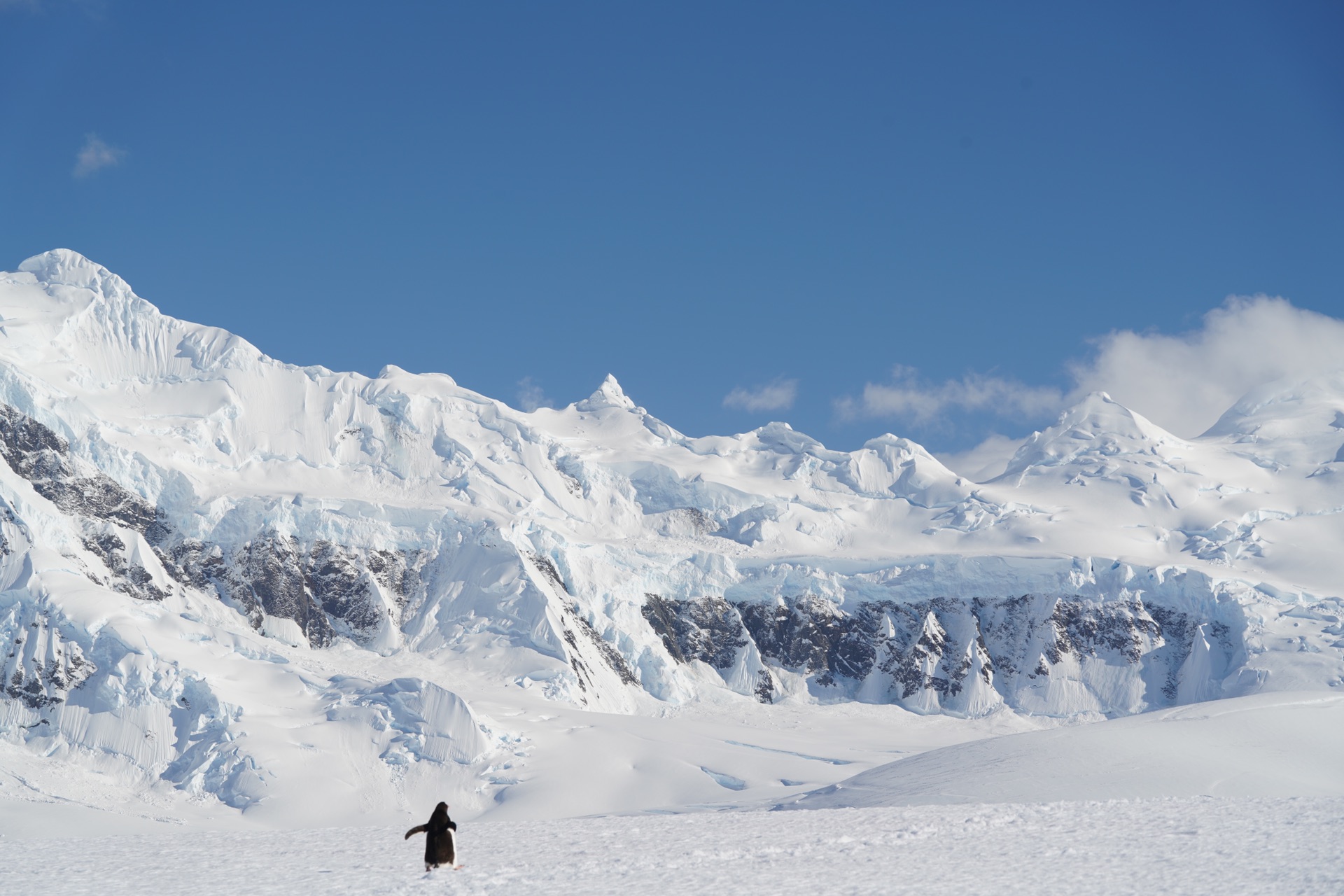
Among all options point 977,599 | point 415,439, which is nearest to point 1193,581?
point 977,599

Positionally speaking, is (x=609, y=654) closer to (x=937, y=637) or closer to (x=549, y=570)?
(x=549, y=570)

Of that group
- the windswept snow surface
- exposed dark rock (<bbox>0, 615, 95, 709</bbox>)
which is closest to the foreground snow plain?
the windswept snow surface

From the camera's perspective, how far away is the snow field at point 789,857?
872 inches

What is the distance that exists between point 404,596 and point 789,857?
129993 mm

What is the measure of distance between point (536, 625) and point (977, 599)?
92.6 m

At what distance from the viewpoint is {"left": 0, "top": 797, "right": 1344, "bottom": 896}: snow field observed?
72.6 ft

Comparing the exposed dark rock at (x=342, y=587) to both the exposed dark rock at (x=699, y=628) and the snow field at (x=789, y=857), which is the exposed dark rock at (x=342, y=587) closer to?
the exposed dark rock at (x=699, y=628)

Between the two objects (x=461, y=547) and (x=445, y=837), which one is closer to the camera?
(x=445, y=837)

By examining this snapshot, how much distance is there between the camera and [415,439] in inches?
7156

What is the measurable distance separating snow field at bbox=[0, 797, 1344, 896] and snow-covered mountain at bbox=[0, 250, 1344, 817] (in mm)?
68301

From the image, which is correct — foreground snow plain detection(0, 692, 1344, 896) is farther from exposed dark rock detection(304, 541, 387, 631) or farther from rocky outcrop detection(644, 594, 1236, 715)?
rocky outcrop detection(644, 594, 1236, 715)

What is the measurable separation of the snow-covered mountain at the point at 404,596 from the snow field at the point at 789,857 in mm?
68301

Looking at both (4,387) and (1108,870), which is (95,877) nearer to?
(1108,870)

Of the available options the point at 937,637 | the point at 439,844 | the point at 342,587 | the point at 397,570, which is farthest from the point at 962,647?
the point at 439,844
